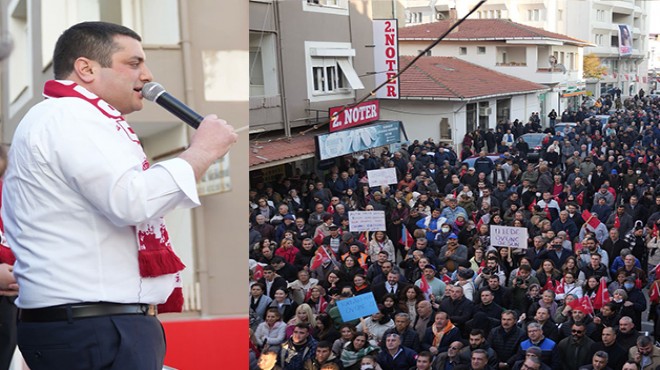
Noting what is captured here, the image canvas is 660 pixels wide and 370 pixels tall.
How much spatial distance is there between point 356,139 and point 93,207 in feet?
42.1

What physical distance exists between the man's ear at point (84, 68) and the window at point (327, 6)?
1271 cm

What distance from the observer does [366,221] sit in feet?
27.7

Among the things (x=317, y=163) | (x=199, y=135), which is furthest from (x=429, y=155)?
(x=199, y=135)

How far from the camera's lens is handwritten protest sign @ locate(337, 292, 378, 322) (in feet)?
19.0

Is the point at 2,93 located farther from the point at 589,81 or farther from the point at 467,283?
the point at 589,81

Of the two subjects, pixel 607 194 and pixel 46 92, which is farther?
pixel 607 194

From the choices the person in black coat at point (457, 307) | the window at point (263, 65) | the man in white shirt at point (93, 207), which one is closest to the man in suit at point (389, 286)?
the person in black coat at point (457, 307)

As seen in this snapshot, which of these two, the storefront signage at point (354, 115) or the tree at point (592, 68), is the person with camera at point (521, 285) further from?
the tree at point (592, 68)

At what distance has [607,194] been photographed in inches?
401

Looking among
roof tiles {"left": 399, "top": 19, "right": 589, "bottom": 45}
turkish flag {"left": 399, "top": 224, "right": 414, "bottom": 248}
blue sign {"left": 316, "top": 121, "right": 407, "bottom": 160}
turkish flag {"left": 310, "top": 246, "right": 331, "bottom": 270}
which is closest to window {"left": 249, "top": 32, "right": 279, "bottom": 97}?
blue sign {"left": 316, "top": 121, "right": 407, "bottom": 160}

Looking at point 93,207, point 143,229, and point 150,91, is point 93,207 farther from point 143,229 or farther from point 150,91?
point 150,91

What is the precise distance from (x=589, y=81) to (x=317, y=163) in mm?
21846

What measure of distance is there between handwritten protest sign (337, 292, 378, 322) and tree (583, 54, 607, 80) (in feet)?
93.8

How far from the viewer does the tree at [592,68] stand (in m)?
32.6
